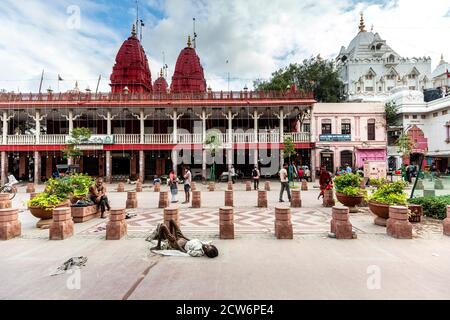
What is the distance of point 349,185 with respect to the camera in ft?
30.7

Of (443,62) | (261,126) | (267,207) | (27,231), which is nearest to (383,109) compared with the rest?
(261,126)

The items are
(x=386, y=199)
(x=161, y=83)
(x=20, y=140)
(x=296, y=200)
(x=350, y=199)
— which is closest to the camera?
(x=386, y=199)

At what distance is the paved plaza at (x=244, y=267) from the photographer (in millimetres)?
3699

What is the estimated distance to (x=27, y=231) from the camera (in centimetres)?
732

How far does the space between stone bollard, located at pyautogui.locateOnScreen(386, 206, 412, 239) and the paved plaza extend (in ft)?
0.79

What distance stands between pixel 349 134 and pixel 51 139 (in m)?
30.7

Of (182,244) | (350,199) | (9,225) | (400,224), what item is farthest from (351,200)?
(9,225)

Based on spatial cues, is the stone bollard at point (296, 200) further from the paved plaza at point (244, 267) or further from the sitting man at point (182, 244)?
the sitting man at point (182, 244)

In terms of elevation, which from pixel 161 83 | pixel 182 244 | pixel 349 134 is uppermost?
pixel 161 83

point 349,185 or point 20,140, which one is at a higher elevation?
point 20,140

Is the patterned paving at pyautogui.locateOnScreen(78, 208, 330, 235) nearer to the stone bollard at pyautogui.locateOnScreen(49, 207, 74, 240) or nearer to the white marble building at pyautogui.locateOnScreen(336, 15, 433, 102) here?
the stone bollard at pyautogui.locateOnScreen(49, 207, 74, 240)

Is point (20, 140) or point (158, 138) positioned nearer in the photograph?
point (20, 140)

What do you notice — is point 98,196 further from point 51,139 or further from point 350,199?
point 51,139

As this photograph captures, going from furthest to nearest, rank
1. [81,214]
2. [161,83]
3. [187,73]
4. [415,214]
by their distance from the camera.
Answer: [161,83], [187,73], [81,214], [415,214]
